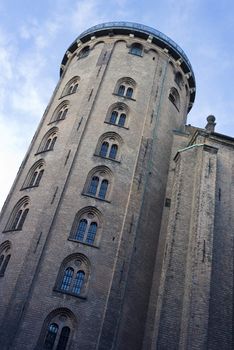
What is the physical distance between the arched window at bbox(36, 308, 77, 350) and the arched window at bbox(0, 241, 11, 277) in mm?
3882

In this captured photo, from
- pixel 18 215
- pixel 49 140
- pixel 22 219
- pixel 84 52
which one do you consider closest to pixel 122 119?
pixel 49 140

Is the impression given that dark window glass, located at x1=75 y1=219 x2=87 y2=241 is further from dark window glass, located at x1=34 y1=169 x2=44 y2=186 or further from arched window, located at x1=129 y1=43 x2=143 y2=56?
arched window, located at x1=129 y1=43 x2=143 y2=56

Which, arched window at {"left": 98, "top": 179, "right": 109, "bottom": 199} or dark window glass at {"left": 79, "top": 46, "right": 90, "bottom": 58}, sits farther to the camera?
dark window glass at {"left": 79, "top": 46, "right": 90, "bottom": 58}

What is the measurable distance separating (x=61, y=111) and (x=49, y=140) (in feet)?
10.1

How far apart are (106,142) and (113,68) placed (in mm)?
7692

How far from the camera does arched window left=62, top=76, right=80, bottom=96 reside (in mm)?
31569

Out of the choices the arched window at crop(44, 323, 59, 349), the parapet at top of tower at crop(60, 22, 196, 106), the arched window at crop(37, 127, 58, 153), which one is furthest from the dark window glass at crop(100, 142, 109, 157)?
the parapet at top of tower at crop(60, 22, 196, 106)

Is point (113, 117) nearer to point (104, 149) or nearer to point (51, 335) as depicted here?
point (104, 149)

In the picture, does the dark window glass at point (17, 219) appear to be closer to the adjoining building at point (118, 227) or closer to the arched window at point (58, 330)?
the adjoining building at point (118, 227)

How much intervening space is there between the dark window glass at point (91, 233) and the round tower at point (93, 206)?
0.18 feet

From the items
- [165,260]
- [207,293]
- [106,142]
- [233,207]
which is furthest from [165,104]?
[207,293]

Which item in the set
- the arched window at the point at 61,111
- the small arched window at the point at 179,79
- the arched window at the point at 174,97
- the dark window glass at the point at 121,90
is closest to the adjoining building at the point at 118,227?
the dark window glass at the point at 121,90

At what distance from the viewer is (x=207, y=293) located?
730 inches

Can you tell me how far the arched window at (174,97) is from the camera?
107 ft
